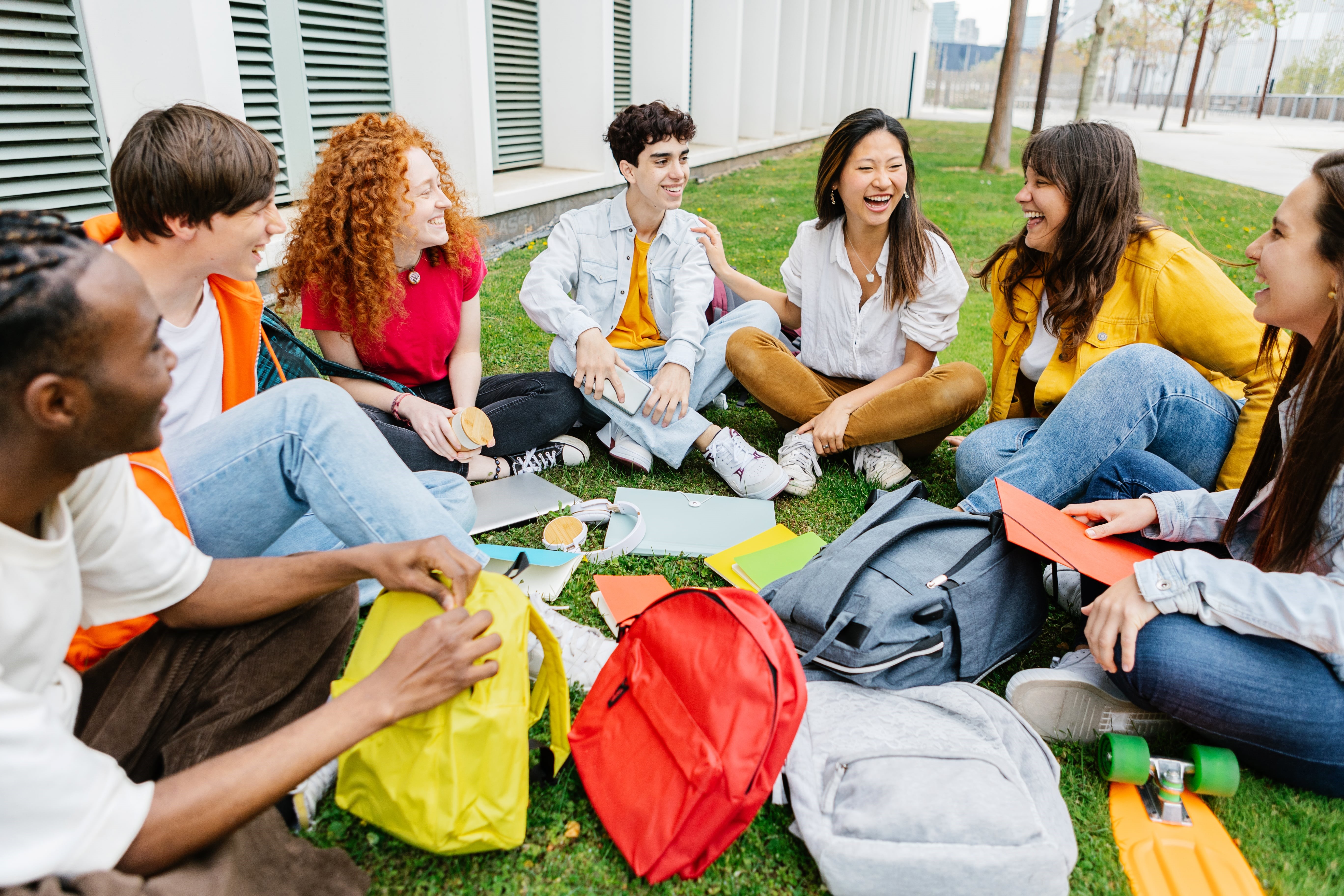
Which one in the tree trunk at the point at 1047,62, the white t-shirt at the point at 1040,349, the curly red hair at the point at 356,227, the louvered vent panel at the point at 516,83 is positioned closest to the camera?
the curly red hair at the point at 356,227

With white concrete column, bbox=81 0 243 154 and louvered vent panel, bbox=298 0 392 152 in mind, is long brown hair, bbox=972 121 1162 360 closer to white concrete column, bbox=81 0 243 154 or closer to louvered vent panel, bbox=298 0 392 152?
white concrete column, bbox=81 0 243 154

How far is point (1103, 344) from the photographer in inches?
116

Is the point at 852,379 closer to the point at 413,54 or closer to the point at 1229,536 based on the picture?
the point at 1229,536

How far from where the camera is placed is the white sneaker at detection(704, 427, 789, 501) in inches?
128

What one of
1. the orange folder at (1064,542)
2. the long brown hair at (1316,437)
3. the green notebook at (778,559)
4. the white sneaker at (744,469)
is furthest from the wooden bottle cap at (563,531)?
the long brown hair at (1316,437)

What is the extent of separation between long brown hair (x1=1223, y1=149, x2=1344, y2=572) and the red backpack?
3.67 feet

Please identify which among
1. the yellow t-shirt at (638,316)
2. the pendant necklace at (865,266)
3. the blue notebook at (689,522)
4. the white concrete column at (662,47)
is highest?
the white concrete column at (662,47)

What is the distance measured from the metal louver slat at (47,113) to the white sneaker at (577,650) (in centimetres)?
386

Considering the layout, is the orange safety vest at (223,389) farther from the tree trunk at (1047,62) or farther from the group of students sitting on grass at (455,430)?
the tree trunk at (1047,62)

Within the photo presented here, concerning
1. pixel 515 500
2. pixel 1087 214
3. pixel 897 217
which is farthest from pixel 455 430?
pixel 1087 214

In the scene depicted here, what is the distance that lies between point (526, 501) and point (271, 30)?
15.1ft

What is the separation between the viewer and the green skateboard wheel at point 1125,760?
1.91 metres

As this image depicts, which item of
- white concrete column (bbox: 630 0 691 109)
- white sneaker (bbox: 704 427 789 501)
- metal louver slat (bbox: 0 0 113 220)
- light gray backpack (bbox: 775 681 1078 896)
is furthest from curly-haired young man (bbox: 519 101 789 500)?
white concrete column (bbox: 630 0 691 109)

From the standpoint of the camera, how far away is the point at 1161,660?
1844 millimetres
